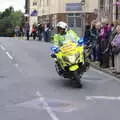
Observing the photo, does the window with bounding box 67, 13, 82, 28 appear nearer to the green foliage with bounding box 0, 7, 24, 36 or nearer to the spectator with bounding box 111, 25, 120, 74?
the green foliage with bounding box 0, 7, 24, 36

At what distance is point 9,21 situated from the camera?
123 meters

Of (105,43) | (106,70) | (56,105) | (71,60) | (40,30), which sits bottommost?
(106,70)

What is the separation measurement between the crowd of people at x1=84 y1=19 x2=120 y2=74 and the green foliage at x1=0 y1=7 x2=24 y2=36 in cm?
8736

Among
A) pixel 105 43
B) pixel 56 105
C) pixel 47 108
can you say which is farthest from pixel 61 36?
pixel 105 43

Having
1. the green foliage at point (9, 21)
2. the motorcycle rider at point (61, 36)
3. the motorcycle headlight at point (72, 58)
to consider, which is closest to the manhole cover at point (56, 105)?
the motorcycle headlight at point (72, 58)

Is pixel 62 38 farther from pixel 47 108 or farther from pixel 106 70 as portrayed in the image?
pixel 106 70

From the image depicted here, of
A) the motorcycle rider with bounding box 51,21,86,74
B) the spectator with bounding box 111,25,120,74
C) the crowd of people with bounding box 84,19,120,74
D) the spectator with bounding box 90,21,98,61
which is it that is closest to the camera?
the motorcycle rider with bounding box 51,21,86,74

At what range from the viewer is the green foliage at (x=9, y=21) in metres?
116

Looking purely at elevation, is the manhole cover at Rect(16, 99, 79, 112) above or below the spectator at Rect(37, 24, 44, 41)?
below

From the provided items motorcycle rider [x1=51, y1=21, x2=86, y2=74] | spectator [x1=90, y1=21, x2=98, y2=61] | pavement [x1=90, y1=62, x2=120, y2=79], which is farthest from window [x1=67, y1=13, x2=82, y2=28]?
motorcycle rider [x1=51, y1=21, x2=86, y2=74]

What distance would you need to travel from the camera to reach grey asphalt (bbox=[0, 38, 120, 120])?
11367 millimetres

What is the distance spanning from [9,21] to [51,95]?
362 ft

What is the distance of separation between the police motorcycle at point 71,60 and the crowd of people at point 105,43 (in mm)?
3213

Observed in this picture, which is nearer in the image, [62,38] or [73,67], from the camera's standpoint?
[73,67]
